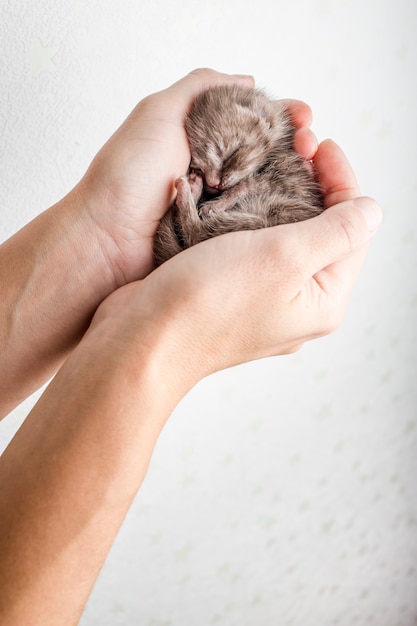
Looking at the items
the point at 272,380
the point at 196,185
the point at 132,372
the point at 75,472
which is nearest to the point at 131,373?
the point at 132,372

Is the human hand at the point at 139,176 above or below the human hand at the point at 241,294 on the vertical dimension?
above

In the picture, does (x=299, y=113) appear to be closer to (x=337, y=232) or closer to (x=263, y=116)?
(x=263, y=116)

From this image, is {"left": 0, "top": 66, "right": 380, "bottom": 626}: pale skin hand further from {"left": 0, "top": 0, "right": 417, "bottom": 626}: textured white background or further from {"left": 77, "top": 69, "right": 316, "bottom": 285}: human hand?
{"left": 0, "top": 0, "right": 417, "bottom": 626}: textured white background

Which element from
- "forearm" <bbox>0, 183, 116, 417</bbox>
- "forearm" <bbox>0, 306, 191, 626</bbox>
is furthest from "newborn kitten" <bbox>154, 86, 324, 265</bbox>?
"forearm" <bbox>0, 306, 191, 626</bbox>

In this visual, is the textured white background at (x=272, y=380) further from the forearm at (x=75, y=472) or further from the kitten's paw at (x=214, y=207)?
the forearm at (x=75, y=472)

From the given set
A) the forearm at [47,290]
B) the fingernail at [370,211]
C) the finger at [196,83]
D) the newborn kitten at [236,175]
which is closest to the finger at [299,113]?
the newborn kitten at [236,175]
